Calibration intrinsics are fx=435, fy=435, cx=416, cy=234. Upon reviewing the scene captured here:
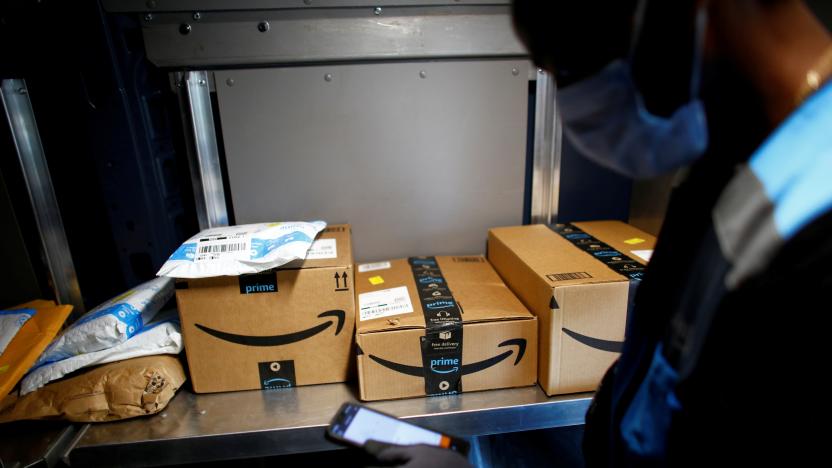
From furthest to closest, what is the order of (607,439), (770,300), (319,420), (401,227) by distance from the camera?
(401,227), (319,420), (607,439), (770,300)

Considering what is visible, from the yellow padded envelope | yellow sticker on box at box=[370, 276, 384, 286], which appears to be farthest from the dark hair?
the yellow padded envelope

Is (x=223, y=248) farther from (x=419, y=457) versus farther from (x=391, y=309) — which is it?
(x=419, y=457)

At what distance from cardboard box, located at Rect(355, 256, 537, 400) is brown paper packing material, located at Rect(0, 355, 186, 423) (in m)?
0.42

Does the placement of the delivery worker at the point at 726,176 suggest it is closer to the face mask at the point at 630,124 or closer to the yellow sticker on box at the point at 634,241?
the face mask at the point at 630,124

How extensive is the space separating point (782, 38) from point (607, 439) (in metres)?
0.49

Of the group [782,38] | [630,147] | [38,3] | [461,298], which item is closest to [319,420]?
[461,298]

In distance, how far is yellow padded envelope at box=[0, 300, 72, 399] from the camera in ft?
2.76

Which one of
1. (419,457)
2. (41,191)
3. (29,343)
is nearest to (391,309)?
(419,457)

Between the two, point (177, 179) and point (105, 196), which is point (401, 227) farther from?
point (105, 196)

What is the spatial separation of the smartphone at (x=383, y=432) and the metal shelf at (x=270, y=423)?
15cm

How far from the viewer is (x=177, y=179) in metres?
1.16

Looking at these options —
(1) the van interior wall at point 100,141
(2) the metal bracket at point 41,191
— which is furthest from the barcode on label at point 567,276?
(2) the metal bracket at point 41,191

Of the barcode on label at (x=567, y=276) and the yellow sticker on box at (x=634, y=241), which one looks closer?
the barcode on label at (x=567, y=276)

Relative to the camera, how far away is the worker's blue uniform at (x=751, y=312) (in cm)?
31
